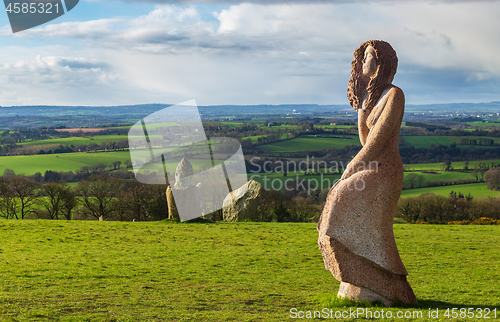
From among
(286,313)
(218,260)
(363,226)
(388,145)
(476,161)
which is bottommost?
(476,161)

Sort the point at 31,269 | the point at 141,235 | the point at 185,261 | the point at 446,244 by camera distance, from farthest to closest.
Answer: the point at 141,235, the point at 446,244, the point at 185,261, the point at 31,269

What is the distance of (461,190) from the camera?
53.6 meters

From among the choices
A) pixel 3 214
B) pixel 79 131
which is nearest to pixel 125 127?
pixel 79 131

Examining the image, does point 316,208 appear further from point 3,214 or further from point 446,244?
point 3,214

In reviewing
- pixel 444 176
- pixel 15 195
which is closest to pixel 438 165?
pixel 444 176

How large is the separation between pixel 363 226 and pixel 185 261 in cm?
838

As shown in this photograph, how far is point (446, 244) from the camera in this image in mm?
18406

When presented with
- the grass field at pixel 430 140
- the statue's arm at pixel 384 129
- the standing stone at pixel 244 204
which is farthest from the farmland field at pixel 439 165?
the statue's arm at pixel 384 129

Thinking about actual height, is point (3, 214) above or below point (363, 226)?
below

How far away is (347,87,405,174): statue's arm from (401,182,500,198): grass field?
4563 centimetres

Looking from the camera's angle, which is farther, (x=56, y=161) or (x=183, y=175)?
(x=56, y=161)

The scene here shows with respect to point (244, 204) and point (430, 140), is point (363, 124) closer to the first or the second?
point (244, 204)

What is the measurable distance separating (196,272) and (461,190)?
5051cm

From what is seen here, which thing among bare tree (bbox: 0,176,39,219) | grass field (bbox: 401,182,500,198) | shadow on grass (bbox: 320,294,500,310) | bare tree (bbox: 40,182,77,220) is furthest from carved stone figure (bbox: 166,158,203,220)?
grass field (bbox: 401,182,500,198)
